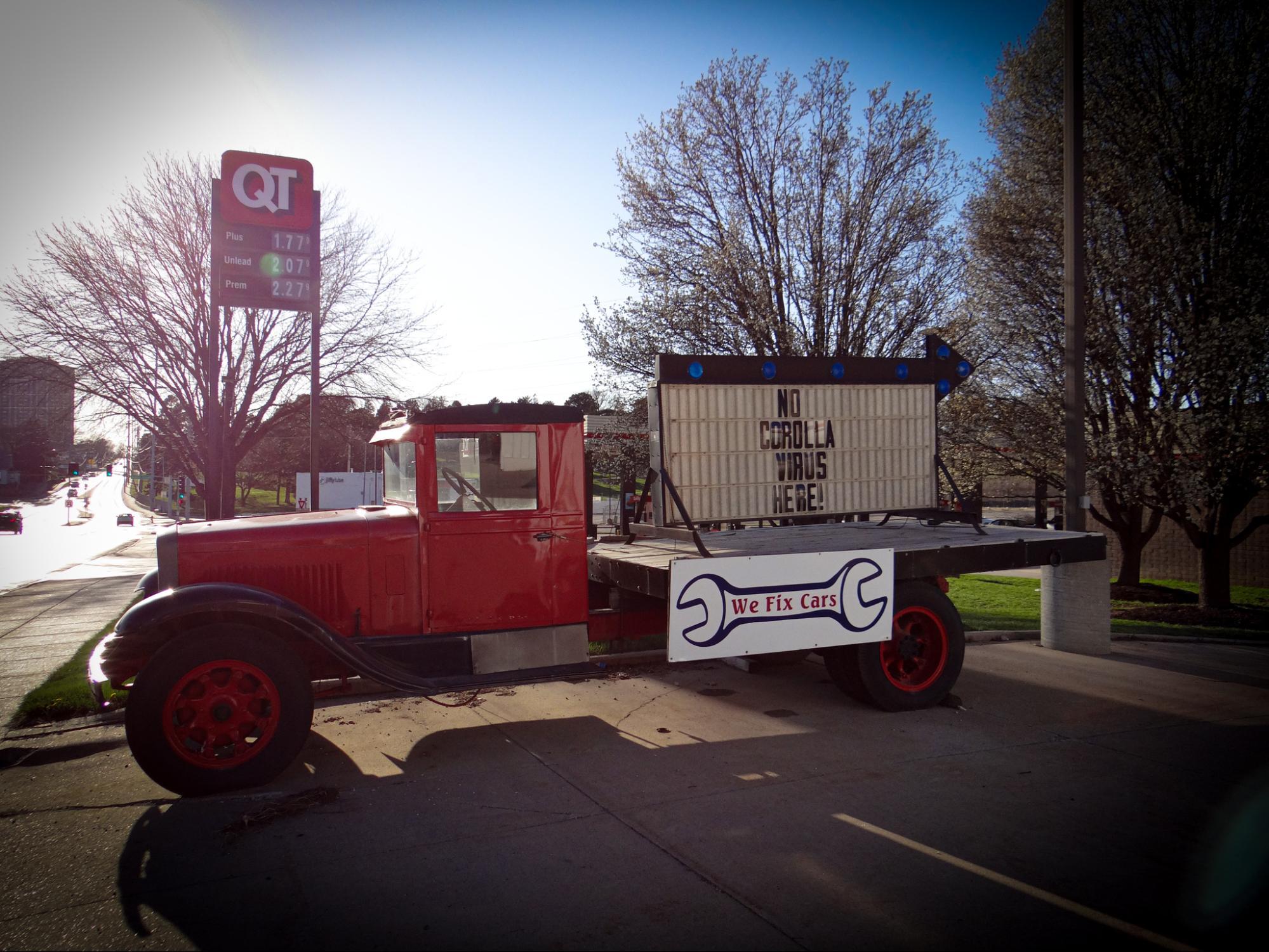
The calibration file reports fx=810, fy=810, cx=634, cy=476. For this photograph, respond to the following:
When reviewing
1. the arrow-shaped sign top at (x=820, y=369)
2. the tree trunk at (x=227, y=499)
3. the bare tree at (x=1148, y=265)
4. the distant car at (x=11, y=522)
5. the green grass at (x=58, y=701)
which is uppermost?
the bare tree at (x=1148, y=265)

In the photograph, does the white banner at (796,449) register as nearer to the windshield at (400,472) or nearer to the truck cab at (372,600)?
the truck cab at (372,600)

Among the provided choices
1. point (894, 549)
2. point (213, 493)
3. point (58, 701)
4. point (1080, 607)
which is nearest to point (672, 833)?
point (894, 549)

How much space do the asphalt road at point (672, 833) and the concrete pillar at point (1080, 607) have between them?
1897 mm

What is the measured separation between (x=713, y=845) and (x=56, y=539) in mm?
35912

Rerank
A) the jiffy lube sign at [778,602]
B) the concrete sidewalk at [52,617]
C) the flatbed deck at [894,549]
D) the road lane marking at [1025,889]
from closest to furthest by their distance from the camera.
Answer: the road lane marking at [1025,889] < the jiffy lube sign at [778,602] < the flatbed deck at [894,549] < the concrete sidewalk at [52,617]

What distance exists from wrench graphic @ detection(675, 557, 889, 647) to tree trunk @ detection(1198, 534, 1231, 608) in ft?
31.3

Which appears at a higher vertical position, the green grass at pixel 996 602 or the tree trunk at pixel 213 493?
the tree trunk at pixel 213 493

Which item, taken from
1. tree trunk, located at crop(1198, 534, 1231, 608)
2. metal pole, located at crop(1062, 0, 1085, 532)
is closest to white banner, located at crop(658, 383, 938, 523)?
metal pole, located at crop(1062, 0, 1085, 532)

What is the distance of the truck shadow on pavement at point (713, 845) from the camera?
3225mm

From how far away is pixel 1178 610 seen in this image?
1213 cm

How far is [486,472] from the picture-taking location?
5625 millimetres

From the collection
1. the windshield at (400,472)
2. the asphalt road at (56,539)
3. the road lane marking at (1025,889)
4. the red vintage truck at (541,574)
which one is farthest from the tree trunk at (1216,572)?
the asphalt road at (56,539)

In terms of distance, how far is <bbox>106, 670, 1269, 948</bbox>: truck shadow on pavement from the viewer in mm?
3225

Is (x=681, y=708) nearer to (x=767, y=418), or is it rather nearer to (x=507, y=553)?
(x=507, y=553)
